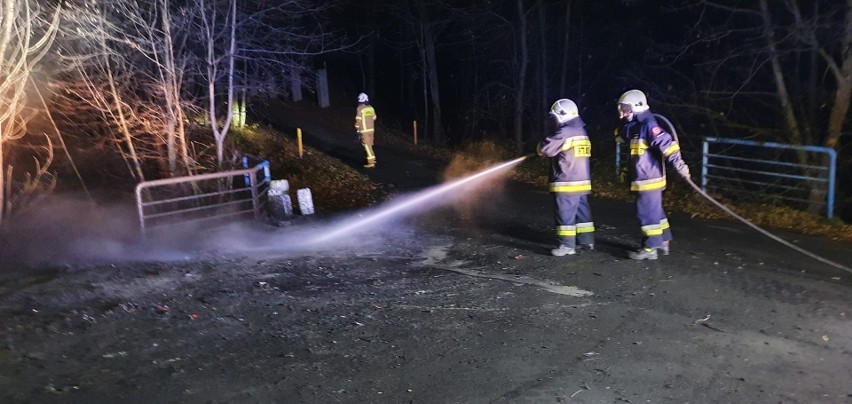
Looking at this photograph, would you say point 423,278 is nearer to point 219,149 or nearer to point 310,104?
point 219,149

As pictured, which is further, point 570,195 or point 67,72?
point 67,72

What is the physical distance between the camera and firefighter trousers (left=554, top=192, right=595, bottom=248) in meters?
7.87

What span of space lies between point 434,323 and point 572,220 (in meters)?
2.79

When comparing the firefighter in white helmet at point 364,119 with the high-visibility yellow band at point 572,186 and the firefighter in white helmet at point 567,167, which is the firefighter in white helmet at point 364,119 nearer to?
the firefighter in white helmet at point 567,167

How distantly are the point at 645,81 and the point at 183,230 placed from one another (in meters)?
11.8

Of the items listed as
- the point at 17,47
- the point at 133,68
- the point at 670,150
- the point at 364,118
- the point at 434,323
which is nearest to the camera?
the point at 434,323

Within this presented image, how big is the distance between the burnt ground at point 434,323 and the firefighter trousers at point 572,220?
272 mm

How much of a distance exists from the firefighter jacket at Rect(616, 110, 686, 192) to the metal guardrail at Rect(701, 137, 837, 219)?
3.78 m

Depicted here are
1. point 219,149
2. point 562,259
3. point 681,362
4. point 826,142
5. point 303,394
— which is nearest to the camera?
point 303,394

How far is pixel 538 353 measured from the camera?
513 cm

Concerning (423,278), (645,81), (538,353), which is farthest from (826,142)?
(538,353)

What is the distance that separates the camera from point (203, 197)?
1153cm

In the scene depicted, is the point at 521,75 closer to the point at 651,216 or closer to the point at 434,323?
the point at 651,216

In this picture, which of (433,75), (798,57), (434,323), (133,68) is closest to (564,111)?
(434,323)
